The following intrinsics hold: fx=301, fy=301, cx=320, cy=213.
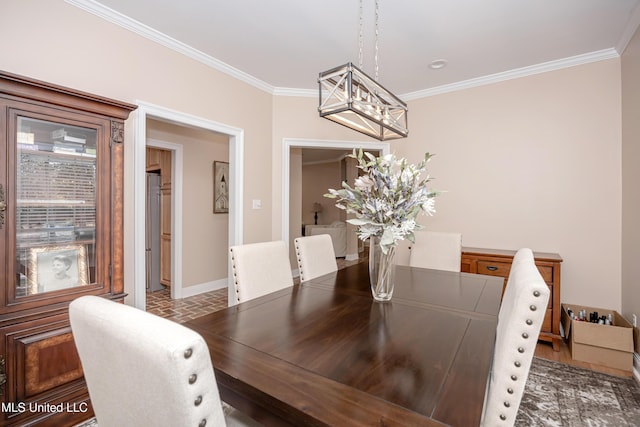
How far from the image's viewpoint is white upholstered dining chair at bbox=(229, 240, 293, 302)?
1.81m

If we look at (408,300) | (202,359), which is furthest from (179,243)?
(202,359)

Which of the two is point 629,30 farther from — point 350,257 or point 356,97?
point 350,257

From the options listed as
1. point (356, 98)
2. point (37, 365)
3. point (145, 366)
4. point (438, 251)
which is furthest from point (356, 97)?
point (37, 365)

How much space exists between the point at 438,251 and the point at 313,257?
3.92 feet

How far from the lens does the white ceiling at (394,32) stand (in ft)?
7.13

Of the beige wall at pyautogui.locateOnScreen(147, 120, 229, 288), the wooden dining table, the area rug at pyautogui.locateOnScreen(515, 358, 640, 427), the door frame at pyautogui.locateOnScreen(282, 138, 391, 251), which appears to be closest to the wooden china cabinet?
the wooden dining table

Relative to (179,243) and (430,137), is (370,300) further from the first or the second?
(179,243)

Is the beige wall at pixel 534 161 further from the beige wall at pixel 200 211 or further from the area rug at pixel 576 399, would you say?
the beige wall at pixel 200 211

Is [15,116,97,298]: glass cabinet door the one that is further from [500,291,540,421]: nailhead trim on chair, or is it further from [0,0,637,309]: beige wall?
[500,291,540,421]: nailhead trim on chair

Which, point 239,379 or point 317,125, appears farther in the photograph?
point 317,125

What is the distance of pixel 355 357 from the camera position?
100 centimetres

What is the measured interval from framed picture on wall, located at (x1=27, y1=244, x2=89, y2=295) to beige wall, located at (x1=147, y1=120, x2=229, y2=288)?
8.07 ft

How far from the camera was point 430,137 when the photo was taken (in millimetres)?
3752

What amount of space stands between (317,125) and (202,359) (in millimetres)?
3559
